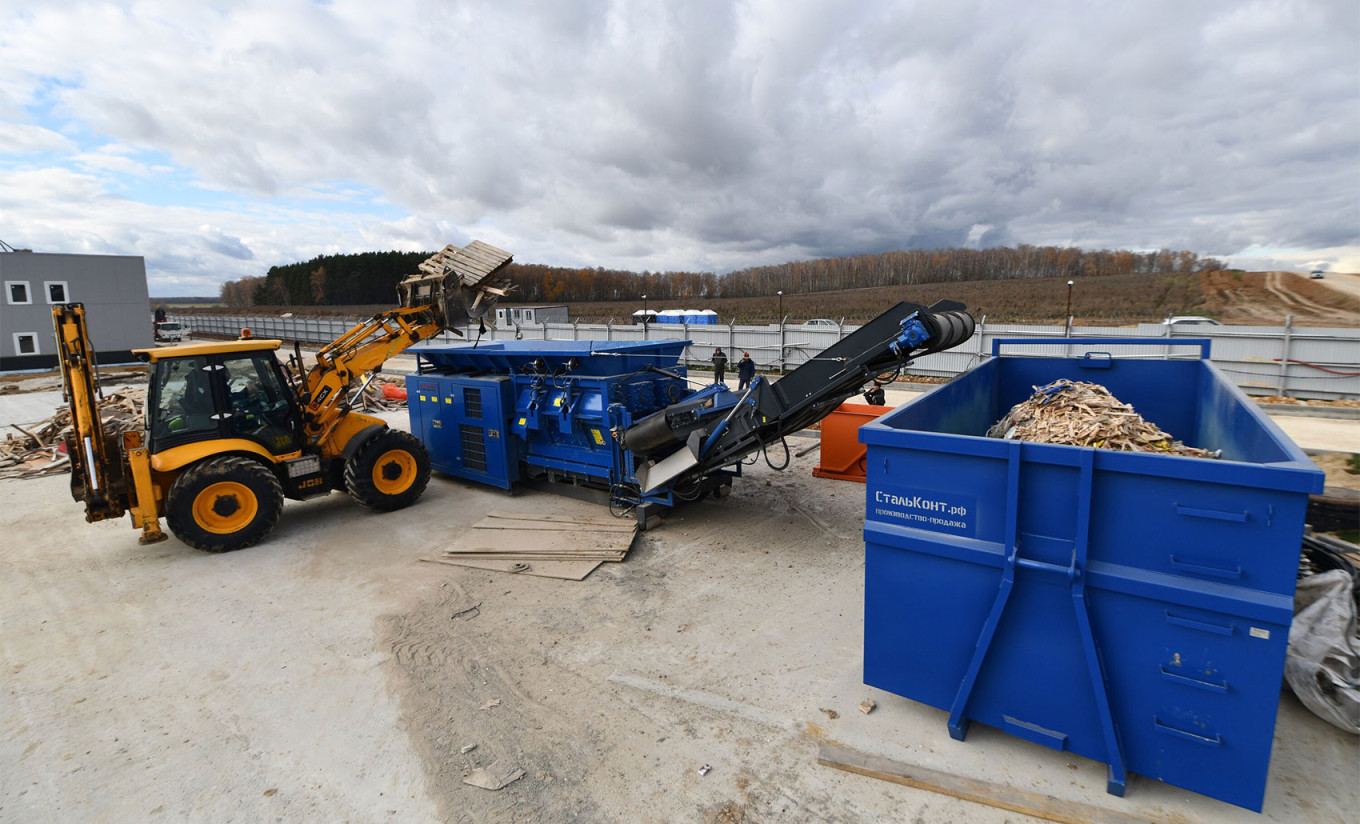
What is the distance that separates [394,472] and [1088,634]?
751 centimetres

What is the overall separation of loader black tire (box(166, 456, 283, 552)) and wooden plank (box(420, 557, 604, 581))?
2.01 metres

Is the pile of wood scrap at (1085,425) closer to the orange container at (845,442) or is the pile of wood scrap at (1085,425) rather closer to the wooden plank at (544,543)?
the wooden plank at (544,543)

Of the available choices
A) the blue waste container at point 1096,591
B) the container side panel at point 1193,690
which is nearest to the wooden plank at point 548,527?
the blue waste container at point 1096,591

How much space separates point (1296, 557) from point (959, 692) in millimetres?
1631

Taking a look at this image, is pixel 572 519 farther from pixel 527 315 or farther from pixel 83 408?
pixel 527 315

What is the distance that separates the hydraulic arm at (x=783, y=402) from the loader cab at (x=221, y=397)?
4.01 m

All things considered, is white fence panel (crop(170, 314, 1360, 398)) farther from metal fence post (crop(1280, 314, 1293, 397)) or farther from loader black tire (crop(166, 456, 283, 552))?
loader black tire (crop(166, 456, 283, 552))

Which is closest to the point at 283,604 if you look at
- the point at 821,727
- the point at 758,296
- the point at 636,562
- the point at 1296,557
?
the point at 636,562

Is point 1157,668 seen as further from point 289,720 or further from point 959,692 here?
point 289,720

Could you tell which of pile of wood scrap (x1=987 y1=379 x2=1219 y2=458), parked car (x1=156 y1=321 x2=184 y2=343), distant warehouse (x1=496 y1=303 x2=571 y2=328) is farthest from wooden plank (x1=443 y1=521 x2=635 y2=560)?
parked car (x1=156 y1=321 x2=184 y2=343)

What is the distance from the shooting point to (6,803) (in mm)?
3463

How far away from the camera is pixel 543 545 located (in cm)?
671

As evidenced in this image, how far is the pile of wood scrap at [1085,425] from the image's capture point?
3.62 m

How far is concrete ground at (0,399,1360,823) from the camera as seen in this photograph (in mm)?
3348
